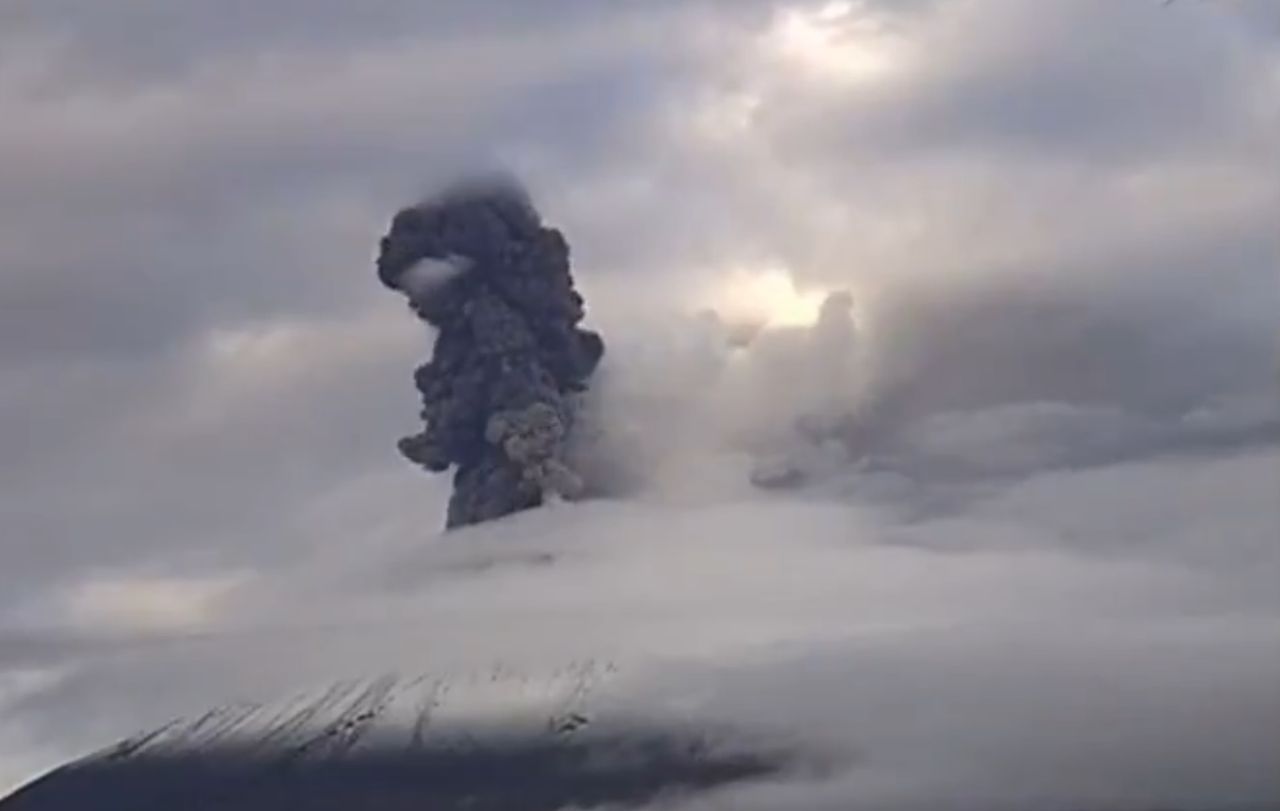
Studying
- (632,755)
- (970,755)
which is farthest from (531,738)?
(970,755)

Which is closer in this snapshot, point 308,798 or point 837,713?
point 308,798

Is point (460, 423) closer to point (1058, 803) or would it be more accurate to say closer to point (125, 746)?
point (1058, 803)

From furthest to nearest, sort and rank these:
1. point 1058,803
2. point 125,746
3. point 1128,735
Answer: point 125,746
point 1128,735
point 1058,803

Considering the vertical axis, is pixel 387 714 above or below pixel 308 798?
above

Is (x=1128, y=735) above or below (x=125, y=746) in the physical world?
below

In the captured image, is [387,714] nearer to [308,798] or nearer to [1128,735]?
[308,798]

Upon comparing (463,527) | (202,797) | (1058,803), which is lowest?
(1058,803)

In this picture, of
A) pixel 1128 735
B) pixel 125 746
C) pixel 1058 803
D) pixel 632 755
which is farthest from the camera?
pixel 125 746

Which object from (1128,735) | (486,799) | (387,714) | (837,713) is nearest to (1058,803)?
(1128,735)

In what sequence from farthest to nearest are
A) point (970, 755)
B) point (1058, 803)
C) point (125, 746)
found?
point (125, 746) < point (970, 755) < point (1058, 803)
